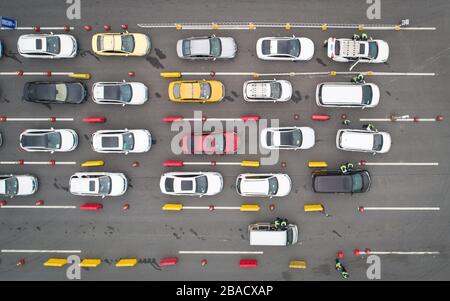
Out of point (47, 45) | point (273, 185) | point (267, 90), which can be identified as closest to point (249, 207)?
point (273, 185)

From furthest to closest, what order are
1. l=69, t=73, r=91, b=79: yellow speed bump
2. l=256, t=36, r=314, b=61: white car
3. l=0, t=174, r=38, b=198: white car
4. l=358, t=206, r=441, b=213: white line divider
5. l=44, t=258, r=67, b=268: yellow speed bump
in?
1. l=358, t=206, r=441, b=213: white line divider
2. l=44, t=258, r=67, b=268: yellow speed bump
3. l=69, t=73, r=91, b=79: yellow speed bump
4. l=0, t=174, r=38, b=198: white car
5. l=256, t=36, r=314, b=61: white car

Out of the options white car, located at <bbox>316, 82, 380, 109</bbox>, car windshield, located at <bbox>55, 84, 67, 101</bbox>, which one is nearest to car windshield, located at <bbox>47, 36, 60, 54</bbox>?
car windshield, located at <bbox>55, 84, 67, 101</bbox>

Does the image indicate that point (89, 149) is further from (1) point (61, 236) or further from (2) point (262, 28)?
(2) point (262, 28)

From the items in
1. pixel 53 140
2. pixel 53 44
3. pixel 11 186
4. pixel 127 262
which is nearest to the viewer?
pixel 53 44

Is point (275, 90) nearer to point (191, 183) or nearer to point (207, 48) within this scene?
point (207, 48)

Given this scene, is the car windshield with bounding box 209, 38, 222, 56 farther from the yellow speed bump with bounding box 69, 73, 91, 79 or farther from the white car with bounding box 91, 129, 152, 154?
the yellow speed bump with bounding box 69, 73, 91, 79
